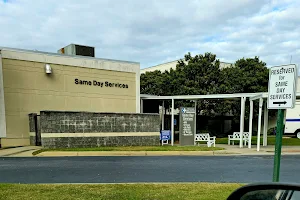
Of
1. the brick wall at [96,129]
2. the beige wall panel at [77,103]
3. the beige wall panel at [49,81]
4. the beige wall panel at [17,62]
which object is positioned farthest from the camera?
the beige wall panel at [77,103]

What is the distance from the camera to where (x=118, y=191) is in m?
5.30

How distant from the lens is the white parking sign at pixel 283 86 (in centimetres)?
388

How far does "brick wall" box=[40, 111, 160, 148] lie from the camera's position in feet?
42.7

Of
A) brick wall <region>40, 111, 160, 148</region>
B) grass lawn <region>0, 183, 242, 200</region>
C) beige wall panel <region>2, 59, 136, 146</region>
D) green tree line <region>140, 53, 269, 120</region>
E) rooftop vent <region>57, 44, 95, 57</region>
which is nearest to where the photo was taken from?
grass lawn <region>0, 183, 242, 200</region>

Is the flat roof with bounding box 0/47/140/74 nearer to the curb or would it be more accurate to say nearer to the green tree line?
the curb

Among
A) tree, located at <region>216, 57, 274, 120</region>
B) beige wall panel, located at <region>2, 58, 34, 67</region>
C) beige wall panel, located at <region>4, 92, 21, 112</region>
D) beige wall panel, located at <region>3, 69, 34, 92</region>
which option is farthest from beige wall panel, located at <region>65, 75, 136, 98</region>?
tree, located at <region>216, 57, 274, 120</region>

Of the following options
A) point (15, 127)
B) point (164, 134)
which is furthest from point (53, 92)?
point (164, 134)

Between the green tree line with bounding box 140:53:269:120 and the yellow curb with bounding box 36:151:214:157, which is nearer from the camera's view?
the yellow curb with bounding box 36:151:214:157

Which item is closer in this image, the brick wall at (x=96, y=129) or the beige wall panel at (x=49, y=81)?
the brick wall at (x=96, y=129)

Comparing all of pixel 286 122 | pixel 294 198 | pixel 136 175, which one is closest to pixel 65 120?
pixel 136 175

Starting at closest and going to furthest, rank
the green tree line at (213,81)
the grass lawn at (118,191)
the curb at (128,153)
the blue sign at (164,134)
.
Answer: the grass lawn at (118,191)
the curb at (128,153)
the blue sign at (164,134)
the green tree line at (213,81)

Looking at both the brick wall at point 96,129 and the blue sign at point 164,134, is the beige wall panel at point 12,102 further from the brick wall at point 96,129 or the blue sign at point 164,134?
the blue sign at point 164,134

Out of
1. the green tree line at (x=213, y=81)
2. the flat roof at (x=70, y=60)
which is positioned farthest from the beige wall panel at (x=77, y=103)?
the green tree line at (x=213, y=81)

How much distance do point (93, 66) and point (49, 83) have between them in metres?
3.08
